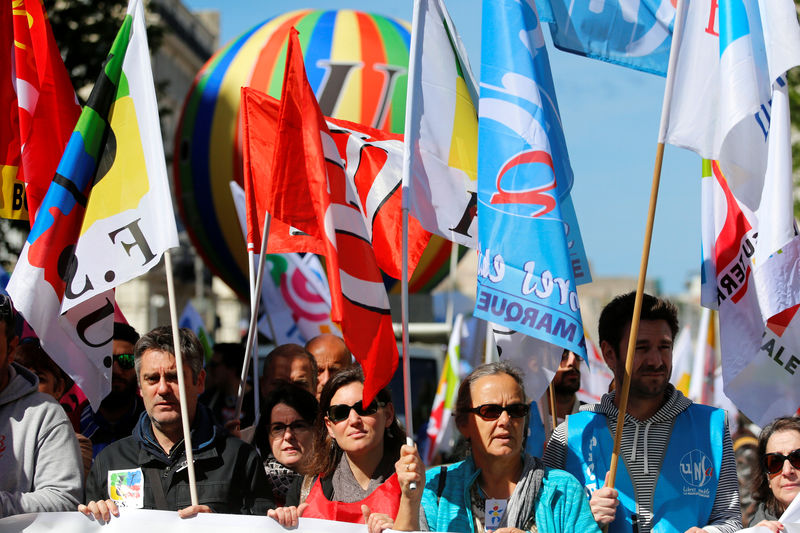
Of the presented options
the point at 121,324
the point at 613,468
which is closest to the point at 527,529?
the point at 613,468

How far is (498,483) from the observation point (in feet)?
15.0

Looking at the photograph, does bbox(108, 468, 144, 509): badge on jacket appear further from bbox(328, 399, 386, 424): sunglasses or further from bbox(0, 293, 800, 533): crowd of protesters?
bbox(328, 399, 386, 424): sunglasses

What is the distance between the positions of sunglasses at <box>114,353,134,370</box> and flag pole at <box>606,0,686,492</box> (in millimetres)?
2850

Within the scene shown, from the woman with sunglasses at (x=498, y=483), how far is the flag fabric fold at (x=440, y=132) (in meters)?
1.04

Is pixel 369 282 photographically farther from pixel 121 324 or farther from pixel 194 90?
pixel 194 90

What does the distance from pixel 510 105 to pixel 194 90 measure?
1290 cm

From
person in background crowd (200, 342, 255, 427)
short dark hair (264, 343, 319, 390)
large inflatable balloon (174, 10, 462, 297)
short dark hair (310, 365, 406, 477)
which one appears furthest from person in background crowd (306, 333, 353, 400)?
large inflatable balloon (174, 10, 462, 297)

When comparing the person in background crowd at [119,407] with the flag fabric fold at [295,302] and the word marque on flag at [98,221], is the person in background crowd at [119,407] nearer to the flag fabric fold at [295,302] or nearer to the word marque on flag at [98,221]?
the word marque on flag at [98,221]

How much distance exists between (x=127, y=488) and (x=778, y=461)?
2.68 meters

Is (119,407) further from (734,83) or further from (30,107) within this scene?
(734,83)

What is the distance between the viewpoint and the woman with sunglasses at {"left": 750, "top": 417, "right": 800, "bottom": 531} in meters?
5.02

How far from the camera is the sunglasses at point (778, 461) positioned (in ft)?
16.5

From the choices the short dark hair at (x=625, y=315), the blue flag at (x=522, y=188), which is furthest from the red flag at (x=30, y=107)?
the short dark hair at (x=625, y=315)

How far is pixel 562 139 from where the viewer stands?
17.9 feet
